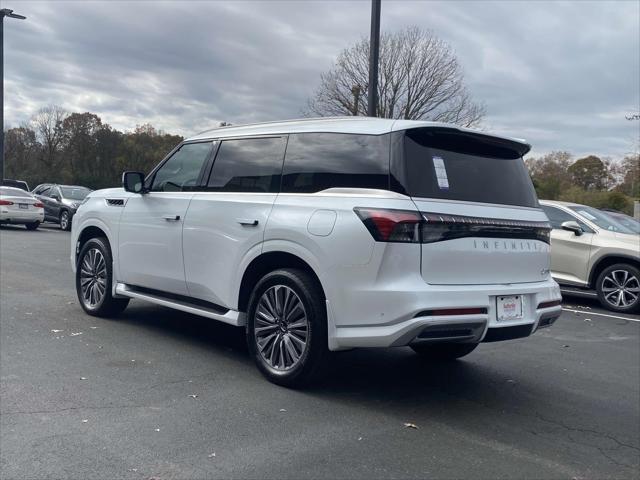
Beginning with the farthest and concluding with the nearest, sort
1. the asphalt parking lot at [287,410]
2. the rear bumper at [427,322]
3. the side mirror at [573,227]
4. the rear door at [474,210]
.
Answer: the side mirror at [573,227]
the rear door at [474,210]
the rear bumper at [427,322]
the asphalt parking lot at [287,410]

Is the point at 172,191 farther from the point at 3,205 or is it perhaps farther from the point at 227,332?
the point at 3,205

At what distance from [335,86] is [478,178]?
77.7 feet

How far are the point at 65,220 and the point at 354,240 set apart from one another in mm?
21187

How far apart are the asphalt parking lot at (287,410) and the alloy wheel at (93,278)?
28cm

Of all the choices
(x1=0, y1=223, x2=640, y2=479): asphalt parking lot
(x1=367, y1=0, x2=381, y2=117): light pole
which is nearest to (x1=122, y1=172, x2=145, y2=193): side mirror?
(x1=0, y1=223, x2=640, y2=479): asphalt parking lot

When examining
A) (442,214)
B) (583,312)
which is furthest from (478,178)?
(583,312)

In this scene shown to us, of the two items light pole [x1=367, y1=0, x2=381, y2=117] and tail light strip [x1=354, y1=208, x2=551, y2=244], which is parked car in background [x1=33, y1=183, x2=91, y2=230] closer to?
light pole [x1=367, y1=0, x2=381, y2=117]

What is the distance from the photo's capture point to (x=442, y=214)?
4.50 m

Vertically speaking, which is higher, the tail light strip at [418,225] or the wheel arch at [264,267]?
the tail light strip at [418,225]

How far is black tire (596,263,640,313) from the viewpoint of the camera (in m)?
9.98

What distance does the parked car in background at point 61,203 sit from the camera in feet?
77.1

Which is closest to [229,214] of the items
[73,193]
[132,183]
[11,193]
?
[132,183]

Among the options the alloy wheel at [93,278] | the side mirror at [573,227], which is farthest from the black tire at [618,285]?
the alloy wheel at [93,278]

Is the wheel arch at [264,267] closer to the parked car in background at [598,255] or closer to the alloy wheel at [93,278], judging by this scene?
the alloy wheel at [93,278]
